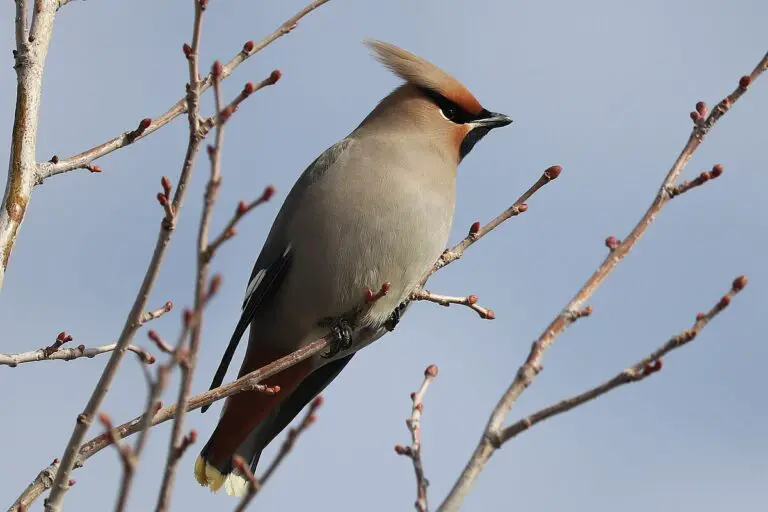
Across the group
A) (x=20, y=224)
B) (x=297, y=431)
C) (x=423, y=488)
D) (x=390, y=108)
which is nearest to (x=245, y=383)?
(x=20, y=224)

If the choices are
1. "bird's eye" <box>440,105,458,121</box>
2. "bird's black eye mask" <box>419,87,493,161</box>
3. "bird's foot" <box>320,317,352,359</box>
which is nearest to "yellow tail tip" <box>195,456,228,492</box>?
"bird's foot" <box>320,317,352,359</box>

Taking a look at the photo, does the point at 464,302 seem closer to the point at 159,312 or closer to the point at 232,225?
the point at 159,312

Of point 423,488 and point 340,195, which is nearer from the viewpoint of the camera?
point 423,488

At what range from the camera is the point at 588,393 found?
211 cm

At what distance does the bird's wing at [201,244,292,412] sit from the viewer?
16.1ft

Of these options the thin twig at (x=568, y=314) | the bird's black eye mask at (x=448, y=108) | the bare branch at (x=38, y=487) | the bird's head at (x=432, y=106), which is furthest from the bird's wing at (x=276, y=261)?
the thin twig at (x=568, y=314)

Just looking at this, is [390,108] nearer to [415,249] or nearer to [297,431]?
[415,249]

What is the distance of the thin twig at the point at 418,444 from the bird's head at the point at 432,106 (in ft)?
8.28

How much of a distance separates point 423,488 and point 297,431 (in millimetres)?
444

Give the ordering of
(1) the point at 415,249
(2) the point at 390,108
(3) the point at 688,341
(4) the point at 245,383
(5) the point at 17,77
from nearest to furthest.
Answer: (3) the point at 688,341
(4) the point at 245,383
(5) the point at 17,77
(1) the point at 415,249
(2) the point at 390,108

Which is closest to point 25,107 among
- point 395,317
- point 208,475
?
point 395,317

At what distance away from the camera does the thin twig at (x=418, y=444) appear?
2277 millimetres

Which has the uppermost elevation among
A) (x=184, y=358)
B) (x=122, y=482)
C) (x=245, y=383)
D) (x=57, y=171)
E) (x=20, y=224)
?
(x=57, y=171)

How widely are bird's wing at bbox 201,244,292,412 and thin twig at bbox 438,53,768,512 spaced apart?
2454mm
